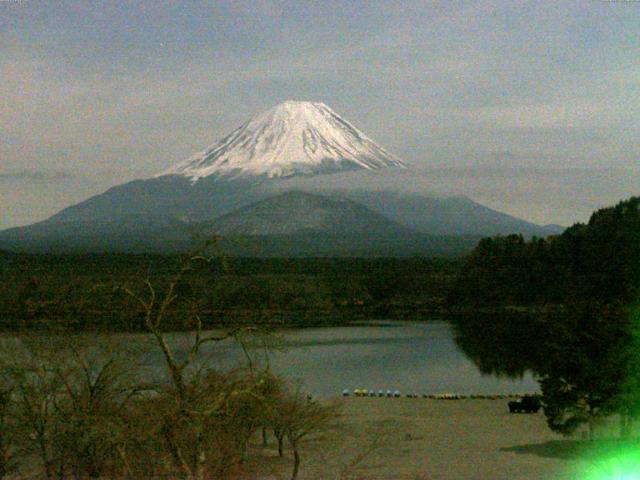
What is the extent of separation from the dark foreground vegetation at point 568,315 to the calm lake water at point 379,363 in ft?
3.75

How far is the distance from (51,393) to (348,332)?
34213 mm

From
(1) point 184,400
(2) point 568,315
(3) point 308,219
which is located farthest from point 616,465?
(3) point 308,219

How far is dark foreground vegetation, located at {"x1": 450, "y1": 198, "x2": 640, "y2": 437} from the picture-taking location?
1548 centimetres

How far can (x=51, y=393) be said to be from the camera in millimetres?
10562

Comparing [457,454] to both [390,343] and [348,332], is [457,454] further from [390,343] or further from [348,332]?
[348,332]

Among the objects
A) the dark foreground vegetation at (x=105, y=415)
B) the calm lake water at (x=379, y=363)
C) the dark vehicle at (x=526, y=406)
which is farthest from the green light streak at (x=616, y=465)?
the calm lake water at (x=379, y=363)

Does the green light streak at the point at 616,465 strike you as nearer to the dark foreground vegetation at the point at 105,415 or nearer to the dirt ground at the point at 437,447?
the dirt ground at the point at 437,447

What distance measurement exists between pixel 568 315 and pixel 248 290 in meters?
42.5

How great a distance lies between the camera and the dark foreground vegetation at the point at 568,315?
1548cm

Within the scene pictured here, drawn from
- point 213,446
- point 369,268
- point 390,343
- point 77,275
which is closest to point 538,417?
point 213,446

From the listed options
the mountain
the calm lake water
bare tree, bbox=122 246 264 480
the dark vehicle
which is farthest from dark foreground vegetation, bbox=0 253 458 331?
the mountain

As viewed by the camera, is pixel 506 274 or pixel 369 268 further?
pixel 369 268

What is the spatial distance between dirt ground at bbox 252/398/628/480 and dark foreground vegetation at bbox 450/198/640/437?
912 mm

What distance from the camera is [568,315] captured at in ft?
55.3
